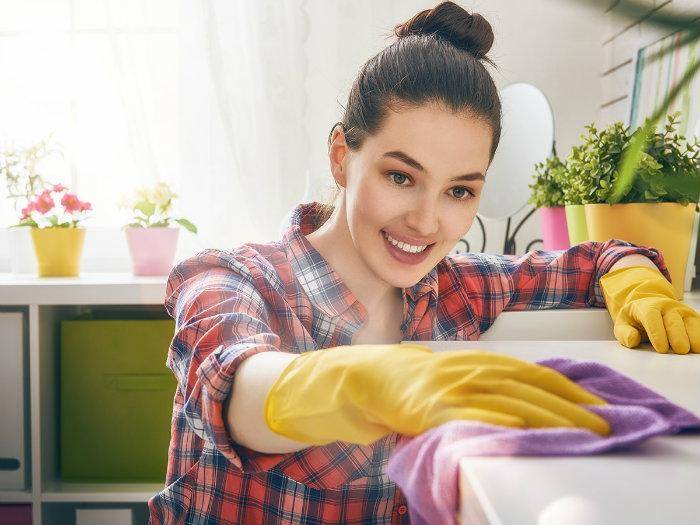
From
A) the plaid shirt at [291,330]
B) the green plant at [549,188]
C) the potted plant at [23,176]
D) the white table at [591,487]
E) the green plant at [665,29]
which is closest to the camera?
the green plant at [665,29]

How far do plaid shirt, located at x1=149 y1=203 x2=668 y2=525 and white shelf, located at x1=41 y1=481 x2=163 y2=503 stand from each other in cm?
71

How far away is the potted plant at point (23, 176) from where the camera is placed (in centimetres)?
198

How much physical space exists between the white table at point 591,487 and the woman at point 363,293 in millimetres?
189

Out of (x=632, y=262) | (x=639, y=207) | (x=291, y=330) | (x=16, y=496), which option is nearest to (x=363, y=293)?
(x=291, y=330)

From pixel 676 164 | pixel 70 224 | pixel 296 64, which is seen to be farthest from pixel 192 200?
pixel 676 164

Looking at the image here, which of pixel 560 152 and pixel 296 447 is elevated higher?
pixel 560 152

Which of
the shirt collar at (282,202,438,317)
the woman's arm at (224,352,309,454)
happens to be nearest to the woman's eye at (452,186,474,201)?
the shirt collar at (282,202,438,317)

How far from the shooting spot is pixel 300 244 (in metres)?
1.17

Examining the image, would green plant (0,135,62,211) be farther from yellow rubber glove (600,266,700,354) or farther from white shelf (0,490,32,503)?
yellow rubber glove (600,266,700,354)

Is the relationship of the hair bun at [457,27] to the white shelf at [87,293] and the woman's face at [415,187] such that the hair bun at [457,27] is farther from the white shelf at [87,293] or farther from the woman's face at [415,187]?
the white shelf at [87,293]

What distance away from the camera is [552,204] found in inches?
66.2

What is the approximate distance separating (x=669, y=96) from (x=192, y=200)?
202 centimetres

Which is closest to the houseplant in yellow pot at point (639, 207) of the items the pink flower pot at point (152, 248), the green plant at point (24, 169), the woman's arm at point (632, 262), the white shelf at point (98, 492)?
the woman's arm at point (632, 262)

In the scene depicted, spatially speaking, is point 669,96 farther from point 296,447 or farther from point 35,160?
point 35,160
